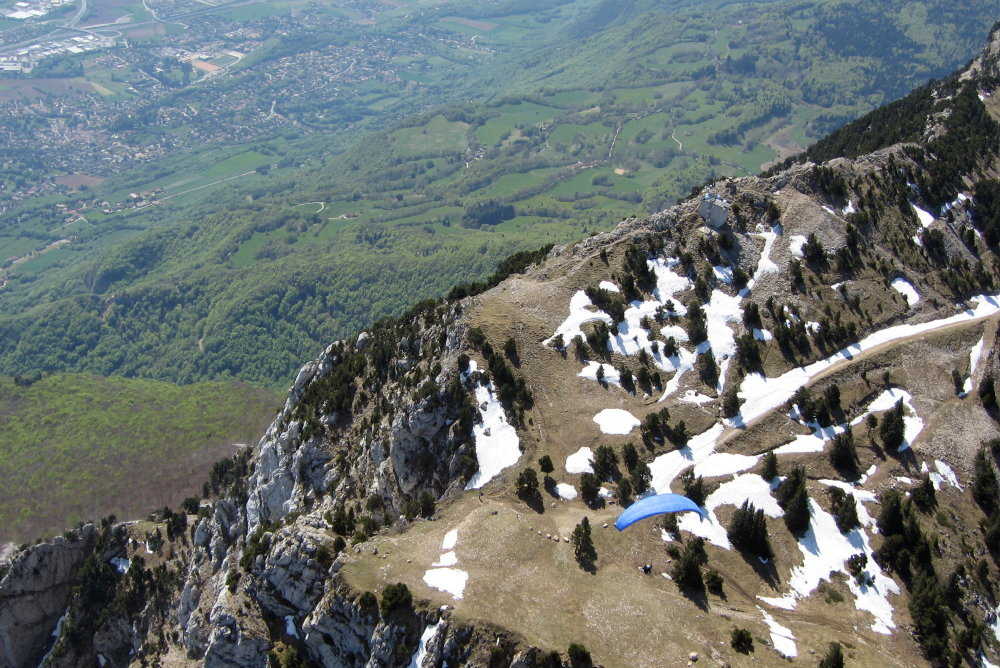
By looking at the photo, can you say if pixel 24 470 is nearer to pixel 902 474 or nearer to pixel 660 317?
pixel 660 317

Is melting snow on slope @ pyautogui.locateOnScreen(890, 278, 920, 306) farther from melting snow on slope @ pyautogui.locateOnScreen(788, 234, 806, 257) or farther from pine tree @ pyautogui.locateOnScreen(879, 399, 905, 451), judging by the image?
pine tree @ pyautogui.locateOnScreen(879, 399, 905, 451)

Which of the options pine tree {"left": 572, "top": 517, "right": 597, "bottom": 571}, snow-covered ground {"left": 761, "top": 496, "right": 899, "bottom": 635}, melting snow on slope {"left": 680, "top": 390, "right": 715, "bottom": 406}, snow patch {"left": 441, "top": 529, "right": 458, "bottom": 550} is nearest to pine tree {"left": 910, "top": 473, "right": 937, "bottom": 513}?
snow-covered ground {"left": 761, "top": 496, "right": 899, "bottom": 635}

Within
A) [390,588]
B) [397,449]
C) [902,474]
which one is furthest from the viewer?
[397,449]

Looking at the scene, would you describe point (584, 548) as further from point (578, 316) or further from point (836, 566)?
point (578, 316)

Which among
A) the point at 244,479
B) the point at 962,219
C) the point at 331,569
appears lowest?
the point at 244,479

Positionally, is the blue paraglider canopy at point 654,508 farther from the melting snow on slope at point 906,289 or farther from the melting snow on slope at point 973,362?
the melting snow on slope at point 906,289

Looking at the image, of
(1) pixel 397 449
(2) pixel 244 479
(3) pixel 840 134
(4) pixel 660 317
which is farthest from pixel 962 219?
(2) pixel 244 479

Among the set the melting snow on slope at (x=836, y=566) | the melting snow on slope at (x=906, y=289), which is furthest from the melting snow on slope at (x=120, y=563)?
the melting snow on slope at (x=906, y=289)
